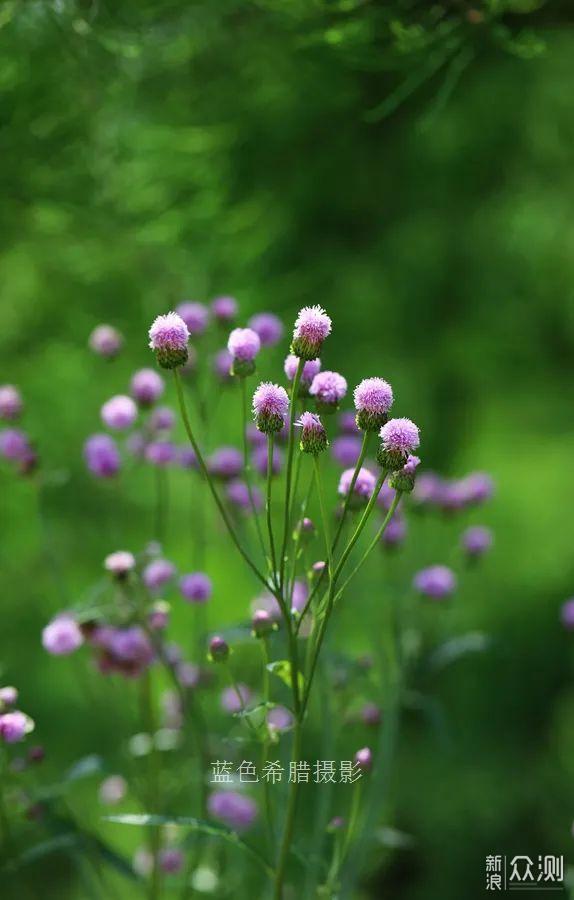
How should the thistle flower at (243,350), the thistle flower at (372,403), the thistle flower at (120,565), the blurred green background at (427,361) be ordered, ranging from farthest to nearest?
the blurred green background at (427,361) < the thistle flower at (120,565) < the thistle flower at (243,350) < the thistle flower at (372,403)

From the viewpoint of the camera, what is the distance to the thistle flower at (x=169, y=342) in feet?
2.27

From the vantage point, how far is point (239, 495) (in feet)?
3.54

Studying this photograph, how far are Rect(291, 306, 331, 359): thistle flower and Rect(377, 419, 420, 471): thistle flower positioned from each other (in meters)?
0.07

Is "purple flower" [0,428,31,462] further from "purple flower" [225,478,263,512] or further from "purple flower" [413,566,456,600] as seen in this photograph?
"purple flower" [413,566,456,600]

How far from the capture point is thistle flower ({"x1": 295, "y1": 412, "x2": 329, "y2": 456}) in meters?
0.70

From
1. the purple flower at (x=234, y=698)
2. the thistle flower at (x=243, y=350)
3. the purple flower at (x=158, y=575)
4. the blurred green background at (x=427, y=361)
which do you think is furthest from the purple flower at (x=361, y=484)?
the blurred green background at (x=427, y=361)

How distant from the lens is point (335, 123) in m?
2.72

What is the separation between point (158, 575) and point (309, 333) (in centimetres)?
40

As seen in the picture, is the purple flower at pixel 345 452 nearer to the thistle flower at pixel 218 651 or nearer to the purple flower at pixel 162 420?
the purple flower at pixel 162 420

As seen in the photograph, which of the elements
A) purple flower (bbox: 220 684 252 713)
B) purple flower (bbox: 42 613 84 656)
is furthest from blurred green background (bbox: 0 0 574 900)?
purple flower (bbox: 42 613 84 656)

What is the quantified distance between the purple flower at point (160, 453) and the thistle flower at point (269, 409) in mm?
415

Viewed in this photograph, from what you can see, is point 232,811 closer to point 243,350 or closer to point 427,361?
point 243,350

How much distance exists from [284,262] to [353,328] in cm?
23

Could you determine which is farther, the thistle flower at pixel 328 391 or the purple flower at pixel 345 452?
the purple flower at pixel 345 452
